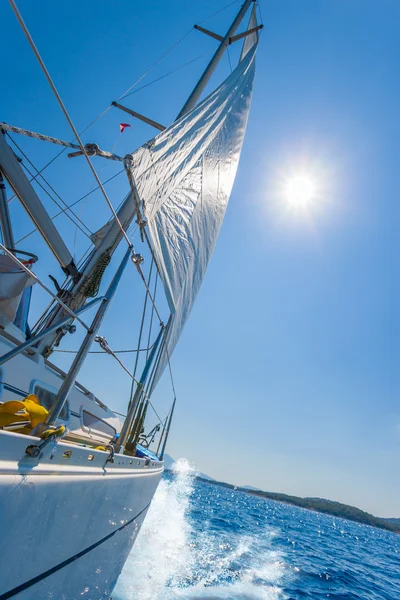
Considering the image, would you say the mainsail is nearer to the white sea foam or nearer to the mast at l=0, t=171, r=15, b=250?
the mast at l=0, t=171, r=15, b=250

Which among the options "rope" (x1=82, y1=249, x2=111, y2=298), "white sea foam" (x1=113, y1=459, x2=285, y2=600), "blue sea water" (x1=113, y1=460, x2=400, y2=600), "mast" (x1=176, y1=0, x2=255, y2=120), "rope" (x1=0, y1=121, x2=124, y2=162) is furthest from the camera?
"mast" (x1=176, y1=0, x2=255, y2=120)

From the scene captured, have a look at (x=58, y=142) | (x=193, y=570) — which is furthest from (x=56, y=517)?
(x=193, y=570)

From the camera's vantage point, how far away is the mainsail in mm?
3992

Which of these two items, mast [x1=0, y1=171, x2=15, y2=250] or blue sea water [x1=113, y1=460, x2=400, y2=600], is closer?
mast [x1=0, y1=171, x2=15, y2=250]

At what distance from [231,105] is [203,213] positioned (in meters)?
3.51

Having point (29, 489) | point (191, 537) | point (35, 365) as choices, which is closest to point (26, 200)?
point (35, 365)

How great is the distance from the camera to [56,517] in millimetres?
1846

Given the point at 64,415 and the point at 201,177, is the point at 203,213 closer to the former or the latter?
the point at 201,177

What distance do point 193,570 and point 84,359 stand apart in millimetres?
9161

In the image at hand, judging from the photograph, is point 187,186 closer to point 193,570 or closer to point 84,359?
point 84,359

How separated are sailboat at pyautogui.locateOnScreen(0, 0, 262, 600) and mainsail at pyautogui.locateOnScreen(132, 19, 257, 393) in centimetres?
2

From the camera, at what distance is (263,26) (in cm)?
1098

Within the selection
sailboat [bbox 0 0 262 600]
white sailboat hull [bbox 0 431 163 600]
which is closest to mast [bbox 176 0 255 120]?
sailboat [bbox 0 0 262 600]

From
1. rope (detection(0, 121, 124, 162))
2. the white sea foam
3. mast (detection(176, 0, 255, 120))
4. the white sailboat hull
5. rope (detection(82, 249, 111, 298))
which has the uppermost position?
mast (detection(176, 0, 255, 120))
